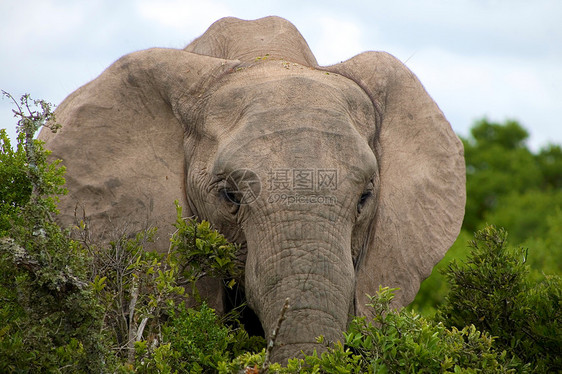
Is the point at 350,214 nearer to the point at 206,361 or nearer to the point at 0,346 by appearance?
the point at 206,361

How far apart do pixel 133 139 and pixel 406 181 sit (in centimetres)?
187

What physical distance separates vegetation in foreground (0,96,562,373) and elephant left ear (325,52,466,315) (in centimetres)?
43

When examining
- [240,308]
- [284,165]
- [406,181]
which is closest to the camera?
[284,165]

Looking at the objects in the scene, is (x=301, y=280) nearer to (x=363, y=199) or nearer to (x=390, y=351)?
(x=390, y=351)

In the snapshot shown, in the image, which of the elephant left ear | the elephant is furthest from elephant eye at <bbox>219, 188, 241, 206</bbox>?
the elephant left ear

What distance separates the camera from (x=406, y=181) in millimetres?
6484

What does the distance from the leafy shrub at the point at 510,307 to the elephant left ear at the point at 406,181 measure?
31cm

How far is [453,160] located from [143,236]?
2.26m

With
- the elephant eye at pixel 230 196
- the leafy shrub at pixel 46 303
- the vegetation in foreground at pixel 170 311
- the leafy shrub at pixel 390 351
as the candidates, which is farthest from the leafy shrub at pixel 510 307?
the leafy shrub at pixel 46 303

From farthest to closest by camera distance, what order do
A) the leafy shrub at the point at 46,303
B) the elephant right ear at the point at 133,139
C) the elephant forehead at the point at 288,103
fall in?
the elephant right ear at the point at 133,139 → the elephant forehead at the point at 288,103 → the leafy shrub at the point at 46,303

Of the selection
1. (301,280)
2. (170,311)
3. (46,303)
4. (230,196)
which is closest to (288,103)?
(230,196)

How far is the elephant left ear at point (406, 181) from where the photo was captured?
6.31m

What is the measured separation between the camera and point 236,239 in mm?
5965

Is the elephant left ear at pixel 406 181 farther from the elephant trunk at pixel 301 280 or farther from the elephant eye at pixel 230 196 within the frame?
the elephant eye at pixel 230 196
